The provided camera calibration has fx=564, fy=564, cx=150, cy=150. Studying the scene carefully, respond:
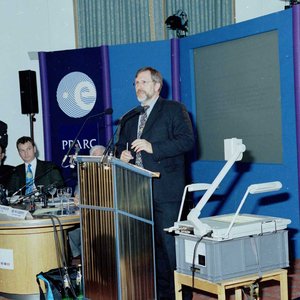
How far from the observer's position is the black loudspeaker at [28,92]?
6.93m

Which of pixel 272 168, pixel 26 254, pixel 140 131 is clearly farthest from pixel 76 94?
pixel 140 131

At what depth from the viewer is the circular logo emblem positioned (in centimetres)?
650

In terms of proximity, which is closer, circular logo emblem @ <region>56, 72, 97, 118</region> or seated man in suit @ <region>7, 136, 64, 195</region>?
seated man in suit @ <region>7, 136, 64, 195</region>

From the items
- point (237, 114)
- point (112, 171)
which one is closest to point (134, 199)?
point (112, 171)

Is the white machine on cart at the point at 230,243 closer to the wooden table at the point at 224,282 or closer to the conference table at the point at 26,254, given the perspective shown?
the wooden table at the point at 224,282

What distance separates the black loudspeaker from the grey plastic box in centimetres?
450

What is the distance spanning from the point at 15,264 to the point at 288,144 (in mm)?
2506

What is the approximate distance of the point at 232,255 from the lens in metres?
2.68

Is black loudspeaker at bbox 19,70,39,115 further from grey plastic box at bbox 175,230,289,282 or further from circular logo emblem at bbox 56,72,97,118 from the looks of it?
grey plastic box at bbox 175,230,289,282

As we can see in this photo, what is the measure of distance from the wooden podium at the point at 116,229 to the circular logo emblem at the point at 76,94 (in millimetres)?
3317

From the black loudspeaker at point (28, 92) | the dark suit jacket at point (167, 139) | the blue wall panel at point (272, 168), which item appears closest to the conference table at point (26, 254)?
the dark suit jacket at point (167, 139)

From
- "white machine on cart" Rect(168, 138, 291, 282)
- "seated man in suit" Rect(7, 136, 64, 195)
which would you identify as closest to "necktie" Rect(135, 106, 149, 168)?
"white machine on cart" Rect(168, 138, 291, 282)

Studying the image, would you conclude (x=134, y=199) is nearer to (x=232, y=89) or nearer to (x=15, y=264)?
(x=15, y=264)

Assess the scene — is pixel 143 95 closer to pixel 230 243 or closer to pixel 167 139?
pixel 167 139
